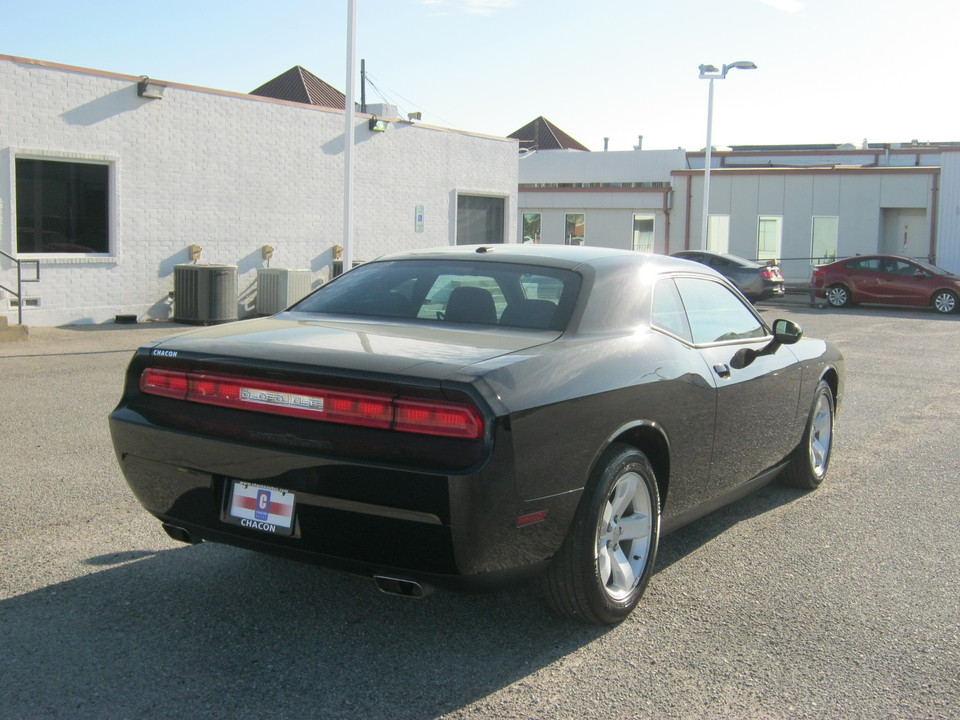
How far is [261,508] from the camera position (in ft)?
12.1

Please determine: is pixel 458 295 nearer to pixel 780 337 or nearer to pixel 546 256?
pixel 546 256

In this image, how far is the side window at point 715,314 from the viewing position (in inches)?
198

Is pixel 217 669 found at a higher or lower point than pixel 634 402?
lower

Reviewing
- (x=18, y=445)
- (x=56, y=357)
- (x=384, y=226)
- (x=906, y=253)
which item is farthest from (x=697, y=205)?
(x=18, y=445)

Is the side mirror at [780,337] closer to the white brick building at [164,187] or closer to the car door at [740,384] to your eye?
the car door at [740,384]

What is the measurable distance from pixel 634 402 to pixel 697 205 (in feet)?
115

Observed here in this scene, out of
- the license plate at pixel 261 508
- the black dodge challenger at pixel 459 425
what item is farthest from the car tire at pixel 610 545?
the license plate at pixel 261 508

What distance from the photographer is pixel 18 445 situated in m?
7.15

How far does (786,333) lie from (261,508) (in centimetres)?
317

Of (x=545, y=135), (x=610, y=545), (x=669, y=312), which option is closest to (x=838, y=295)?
(x=669, y=312)

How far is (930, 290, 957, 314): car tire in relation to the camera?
2502 cm

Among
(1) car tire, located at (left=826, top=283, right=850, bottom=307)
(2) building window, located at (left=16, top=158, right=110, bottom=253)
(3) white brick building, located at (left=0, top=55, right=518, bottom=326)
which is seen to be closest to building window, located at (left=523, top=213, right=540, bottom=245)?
(1) car tire, located at (left=826, top=283, right=850, bottom=307)

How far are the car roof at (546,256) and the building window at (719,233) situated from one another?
1284 inches

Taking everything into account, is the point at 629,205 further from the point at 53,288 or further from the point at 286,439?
the point at 286,439
